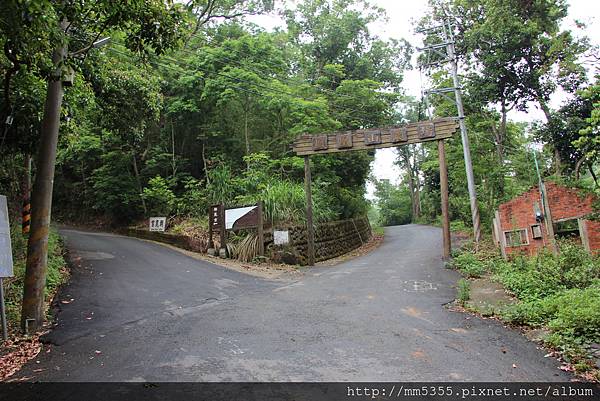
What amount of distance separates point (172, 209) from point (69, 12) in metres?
13.7

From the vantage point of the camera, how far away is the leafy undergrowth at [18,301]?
5.16 metres

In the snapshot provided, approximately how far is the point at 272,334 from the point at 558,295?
16.5 feet

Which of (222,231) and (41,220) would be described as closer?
(41,220)

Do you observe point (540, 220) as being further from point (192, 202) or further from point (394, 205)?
point (394, 205)

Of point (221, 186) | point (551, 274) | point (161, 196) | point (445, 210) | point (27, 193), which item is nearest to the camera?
point (551, 274)

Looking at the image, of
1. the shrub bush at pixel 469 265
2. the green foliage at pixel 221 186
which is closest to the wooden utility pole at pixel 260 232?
the green foliage at pixel 221 186

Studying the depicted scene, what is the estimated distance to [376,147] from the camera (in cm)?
1430

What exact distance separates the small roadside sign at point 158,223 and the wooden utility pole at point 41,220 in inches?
444

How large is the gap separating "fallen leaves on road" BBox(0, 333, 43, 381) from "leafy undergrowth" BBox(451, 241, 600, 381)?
6.52 meters

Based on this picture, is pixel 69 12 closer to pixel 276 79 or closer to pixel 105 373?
pixel 105 373

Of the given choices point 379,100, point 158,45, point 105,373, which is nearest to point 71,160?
point 379,100

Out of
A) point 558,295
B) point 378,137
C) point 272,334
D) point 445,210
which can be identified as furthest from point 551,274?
point 378,137

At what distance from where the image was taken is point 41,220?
6480 mm

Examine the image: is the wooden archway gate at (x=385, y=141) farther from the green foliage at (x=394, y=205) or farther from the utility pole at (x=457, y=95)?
the green foliage at (x=394, y=205)
